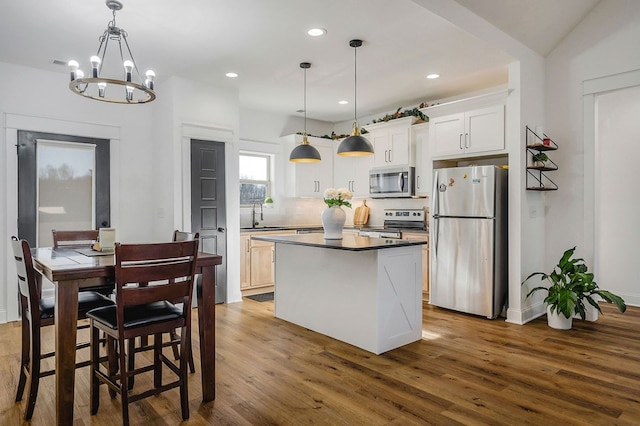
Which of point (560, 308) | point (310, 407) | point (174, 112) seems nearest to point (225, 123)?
point (174, 112)

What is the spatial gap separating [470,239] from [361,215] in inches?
97.8

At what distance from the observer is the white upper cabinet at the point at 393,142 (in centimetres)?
559

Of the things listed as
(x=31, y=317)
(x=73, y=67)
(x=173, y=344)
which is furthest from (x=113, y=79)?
(x=173, y=344)

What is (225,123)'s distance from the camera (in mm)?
5082

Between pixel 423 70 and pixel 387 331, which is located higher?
pixel 423 70

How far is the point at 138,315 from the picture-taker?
2213 millimetres

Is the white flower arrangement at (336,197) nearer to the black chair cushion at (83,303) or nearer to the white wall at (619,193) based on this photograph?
the black chair cushion at (83,303)

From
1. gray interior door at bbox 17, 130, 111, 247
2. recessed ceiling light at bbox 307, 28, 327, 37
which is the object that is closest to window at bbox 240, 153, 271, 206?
gray interior door at bbox 17, 130, 111, 247

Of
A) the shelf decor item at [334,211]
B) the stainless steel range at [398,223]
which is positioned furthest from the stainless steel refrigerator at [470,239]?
the shelf decor item at [334,211]

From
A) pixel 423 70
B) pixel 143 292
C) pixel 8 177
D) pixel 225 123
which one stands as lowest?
pixel 143 292

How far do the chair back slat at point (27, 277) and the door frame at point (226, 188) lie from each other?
2.33 meters

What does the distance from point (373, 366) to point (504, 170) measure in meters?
2.63

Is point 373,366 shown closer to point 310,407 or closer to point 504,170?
point 310,407

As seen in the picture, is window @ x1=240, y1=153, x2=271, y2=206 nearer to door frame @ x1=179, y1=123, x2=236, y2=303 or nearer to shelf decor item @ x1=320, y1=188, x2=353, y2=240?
door frame @ x1=179, y1=123, x2=236, y2=303
